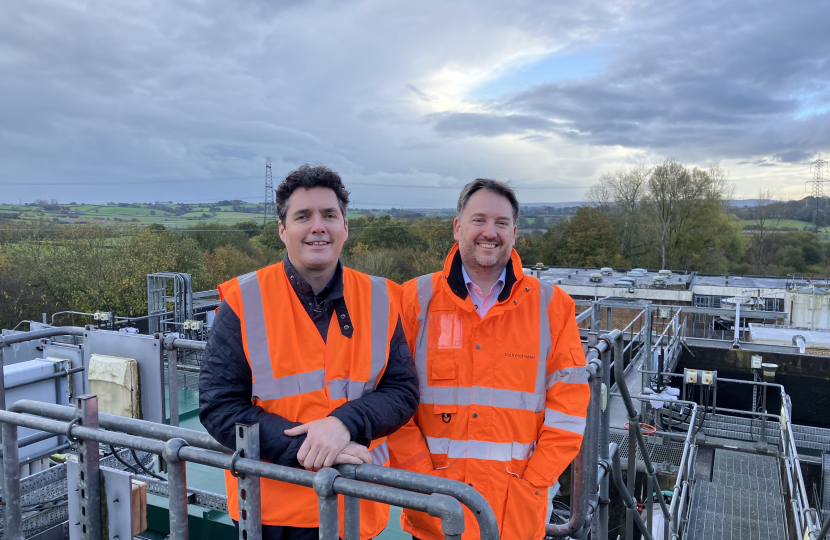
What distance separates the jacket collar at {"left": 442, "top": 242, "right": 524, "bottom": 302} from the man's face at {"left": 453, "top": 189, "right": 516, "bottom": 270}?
0.14 feet

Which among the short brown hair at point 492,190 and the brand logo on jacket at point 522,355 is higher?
the short brown hair at point 492,190

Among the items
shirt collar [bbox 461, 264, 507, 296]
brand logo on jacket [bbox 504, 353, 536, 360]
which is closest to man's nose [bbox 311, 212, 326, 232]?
shirt collar [bbox 461, 264, 507, 296]

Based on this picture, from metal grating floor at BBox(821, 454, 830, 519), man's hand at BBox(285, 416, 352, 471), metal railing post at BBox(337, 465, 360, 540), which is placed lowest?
metal grating floor at BBox(821, 454, 830, 519)

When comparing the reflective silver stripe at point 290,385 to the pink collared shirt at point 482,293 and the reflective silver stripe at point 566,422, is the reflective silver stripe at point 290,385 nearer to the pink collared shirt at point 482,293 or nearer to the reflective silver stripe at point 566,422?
the pink collared shirt at point 482,293

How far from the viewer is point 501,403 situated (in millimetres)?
2463

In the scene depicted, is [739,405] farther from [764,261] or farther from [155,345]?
[764,261]

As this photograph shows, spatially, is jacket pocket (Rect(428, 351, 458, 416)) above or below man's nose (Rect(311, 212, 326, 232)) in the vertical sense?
below

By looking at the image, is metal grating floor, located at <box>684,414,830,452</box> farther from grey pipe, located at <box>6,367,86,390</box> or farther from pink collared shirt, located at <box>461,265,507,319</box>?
grey pipe, located at <box>6,367,86,390</box>

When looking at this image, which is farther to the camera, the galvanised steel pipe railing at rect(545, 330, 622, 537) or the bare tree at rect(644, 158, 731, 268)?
the bare tree at rect(644, 158, 731, 268)

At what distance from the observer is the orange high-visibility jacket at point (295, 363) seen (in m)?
1.97

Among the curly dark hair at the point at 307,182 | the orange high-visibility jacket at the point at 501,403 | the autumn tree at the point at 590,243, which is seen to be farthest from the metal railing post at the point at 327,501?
the autumn tree at the point at 590,243

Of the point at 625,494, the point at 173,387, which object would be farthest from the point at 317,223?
the point at 625,494

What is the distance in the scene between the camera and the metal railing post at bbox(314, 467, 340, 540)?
1622 millimetres

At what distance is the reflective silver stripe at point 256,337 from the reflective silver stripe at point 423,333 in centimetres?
74
